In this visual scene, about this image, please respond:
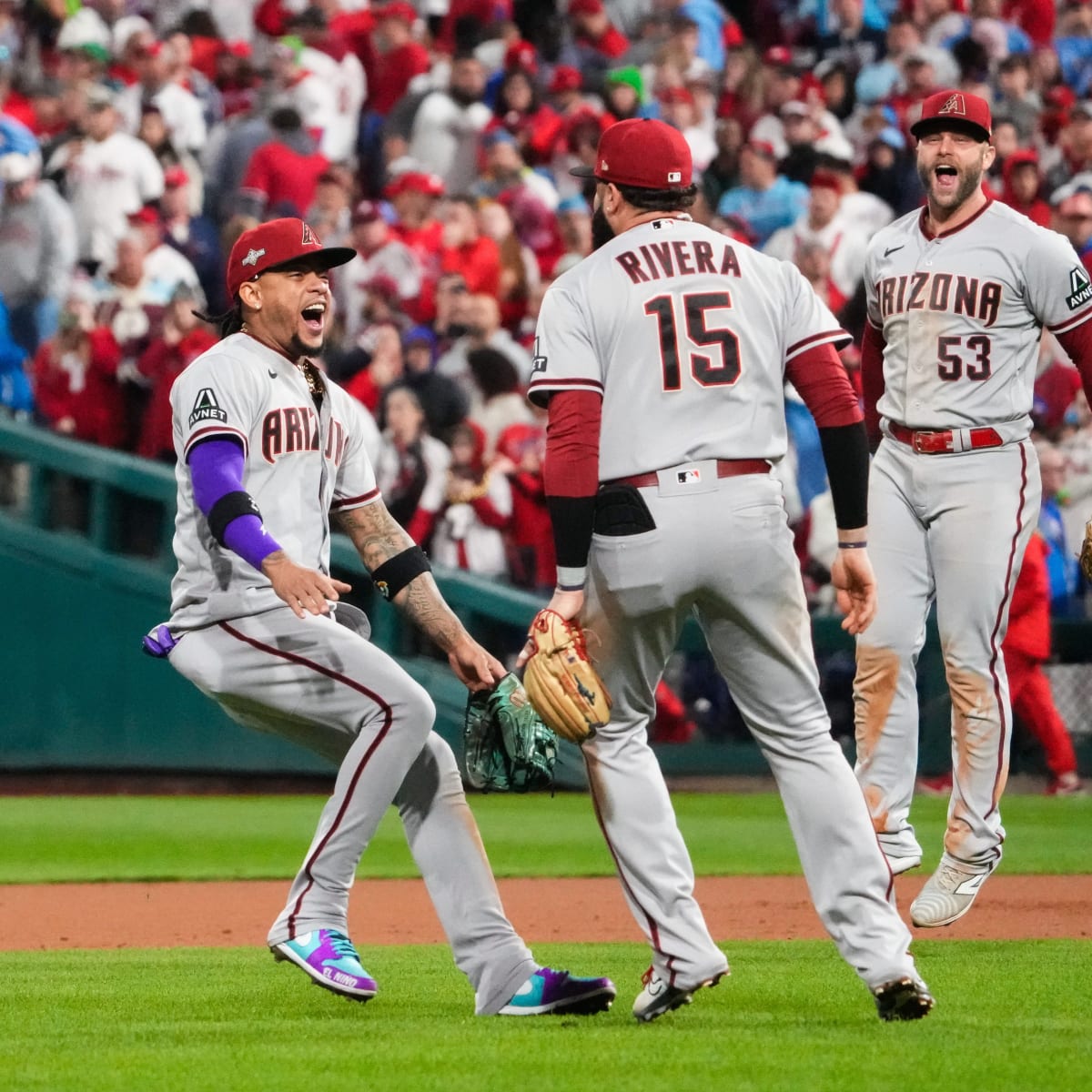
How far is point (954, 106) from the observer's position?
6.75m

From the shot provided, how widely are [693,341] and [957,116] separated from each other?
7.39 ft

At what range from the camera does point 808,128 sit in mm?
15430

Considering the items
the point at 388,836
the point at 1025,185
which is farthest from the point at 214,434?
the point at 1025,185

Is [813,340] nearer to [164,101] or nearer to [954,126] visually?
[954,126]

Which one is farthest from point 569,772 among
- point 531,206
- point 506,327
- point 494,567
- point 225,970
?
point 225,970

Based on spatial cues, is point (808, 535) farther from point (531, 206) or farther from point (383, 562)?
point (383, 562)

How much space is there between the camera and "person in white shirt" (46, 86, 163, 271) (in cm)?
1448

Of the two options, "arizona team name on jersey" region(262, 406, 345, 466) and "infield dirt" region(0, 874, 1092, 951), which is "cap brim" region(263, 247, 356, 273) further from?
"infield dirt" region(0, 874, 1092, 951)

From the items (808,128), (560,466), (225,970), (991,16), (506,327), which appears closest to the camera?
(560,466)

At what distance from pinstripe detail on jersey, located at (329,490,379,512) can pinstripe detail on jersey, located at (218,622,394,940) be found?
1.76 feet

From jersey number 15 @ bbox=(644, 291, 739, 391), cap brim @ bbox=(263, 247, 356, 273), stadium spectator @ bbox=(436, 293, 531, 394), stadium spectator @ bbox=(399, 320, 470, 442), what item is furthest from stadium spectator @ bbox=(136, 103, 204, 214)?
jersey number 15 @ bbox=(644, 291, 739, 391)

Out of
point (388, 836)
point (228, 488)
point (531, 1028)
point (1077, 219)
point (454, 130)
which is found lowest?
point (388, 836)

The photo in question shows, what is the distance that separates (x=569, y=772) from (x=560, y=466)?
26.5 feet

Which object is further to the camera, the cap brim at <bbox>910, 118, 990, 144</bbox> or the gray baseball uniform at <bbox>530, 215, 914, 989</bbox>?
the cap brim at <bbox>910, 118, 990, 144</bbox>
